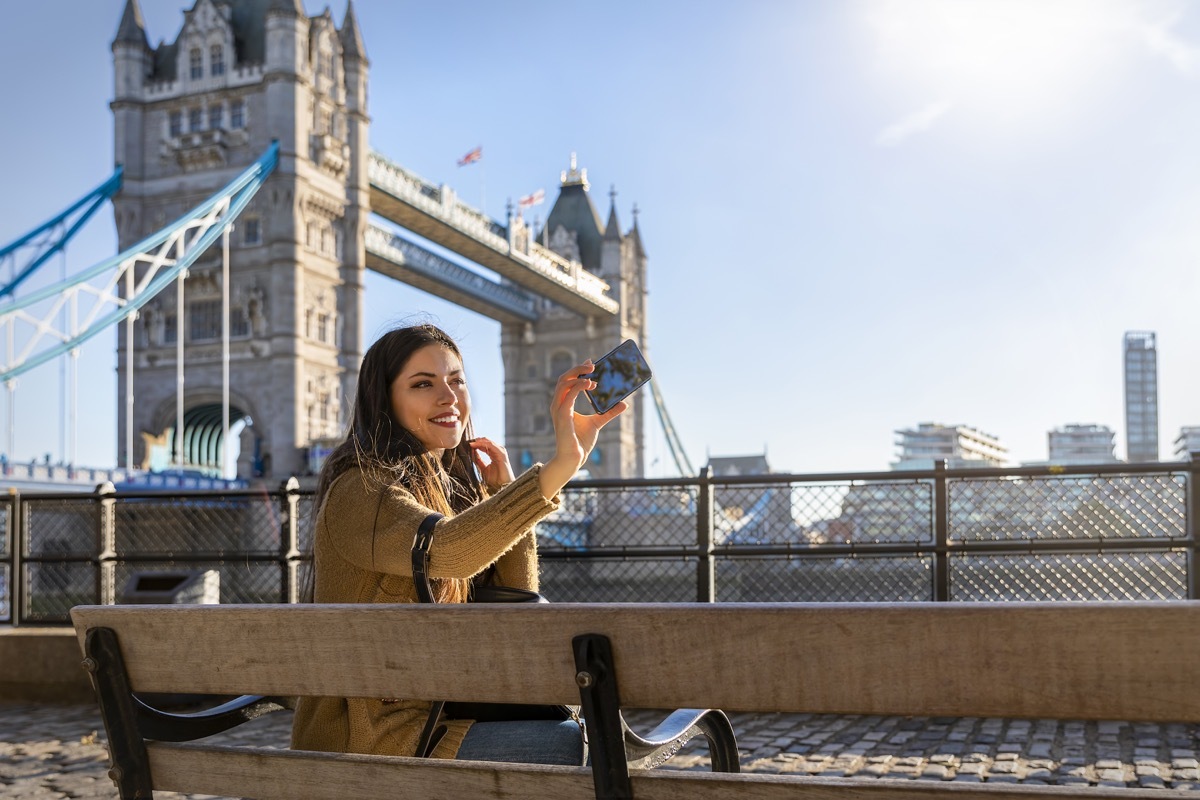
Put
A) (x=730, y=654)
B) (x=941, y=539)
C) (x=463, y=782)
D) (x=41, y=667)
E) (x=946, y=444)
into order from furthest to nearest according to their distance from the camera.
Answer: (x=946, y=444), (x=41, y=667), (x=941, y=539), (x=463, y=782), (x=730, y=654)

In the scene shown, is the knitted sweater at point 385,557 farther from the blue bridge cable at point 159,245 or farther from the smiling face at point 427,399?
the blue bridge cable at point 159,245

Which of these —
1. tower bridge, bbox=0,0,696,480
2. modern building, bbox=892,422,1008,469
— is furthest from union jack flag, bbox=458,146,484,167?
modern building, bbox=892,422,1008,469

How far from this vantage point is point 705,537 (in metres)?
4.95

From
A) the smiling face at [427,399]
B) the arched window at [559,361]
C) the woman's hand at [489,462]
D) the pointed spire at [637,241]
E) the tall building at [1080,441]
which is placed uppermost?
the pointed spire at [637,241]

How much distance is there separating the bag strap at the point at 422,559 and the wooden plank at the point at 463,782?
9.1 inches

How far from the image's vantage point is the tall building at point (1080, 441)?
106812 millimetres

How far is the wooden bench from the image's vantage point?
3.85 feet

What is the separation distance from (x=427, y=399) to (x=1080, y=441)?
11586cm

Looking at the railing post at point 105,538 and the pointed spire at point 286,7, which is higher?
the pointed spire at point 286,7

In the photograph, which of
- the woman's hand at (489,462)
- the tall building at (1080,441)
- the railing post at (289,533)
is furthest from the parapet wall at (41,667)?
the tall building at (1080,441)

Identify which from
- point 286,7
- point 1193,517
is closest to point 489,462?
point 1193,517

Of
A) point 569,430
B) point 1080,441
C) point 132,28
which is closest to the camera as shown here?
point 569,430

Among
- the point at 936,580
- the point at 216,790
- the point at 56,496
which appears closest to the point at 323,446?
the point at 56,496

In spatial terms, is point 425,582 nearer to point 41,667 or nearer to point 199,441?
point 41,667
